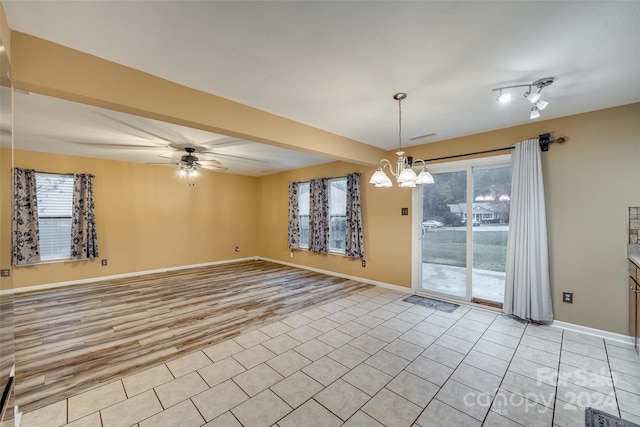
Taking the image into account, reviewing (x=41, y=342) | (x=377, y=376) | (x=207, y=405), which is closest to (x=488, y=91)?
(x=377, y=376)

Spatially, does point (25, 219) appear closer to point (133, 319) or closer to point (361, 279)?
point (133, 319)

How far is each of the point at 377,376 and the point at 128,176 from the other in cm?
633

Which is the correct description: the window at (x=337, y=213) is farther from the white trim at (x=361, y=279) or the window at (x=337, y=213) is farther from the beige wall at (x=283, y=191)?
the white trim at (x=361, y=279)

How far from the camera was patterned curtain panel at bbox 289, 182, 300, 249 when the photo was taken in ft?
21.7

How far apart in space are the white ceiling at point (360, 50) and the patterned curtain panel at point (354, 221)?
217 centimetres

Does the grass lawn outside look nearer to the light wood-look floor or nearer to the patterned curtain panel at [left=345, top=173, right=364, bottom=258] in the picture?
the patterned curtain panel at [left=345, top=173, right=364, bottom=258]

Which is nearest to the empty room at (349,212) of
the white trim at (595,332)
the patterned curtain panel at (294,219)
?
the white trim at (595,332)

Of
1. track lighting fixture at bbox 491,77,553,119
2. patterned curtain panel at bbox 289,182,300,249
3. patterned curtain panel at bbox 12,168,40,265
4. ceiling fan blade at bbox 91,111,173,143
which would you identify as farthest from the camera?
patterned curtain panel at bbox 289,182,300,249

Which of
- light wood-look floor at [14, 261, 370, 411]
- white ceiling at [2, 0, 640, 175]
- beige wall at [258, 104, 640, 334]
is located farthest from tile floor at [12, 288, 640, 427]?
white ceiling at [2, 0, 640, 175]

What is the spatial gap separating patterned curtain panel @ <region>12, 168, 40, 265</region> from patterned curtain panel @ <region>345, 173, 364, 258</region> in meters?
Answer: 5.84

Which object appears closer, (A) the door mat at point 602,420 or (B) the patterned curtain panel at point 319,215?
(A) the door mat at point 602,420

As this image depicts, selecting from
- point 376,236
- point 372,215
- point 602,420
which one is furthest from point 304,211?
point 602,420

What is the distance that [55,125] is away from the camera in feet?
11.0

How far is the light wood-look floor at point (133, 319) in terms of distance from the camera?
2.32m
